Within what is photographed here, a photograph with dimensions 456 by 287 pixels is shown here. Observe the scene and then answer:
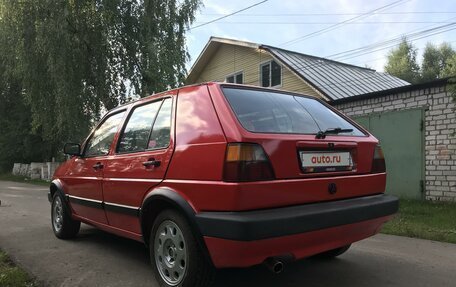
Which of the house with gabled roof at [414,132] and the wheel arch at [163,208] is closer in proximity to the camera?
the wheel arch at [163,208]

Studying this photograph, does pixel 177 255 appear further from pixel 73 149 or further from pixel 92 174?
pixel 73 149

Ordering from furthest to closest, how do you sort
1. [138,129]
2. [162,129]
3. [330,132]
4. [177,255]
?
[138,129] → [162,129] → [330,132] → [177,255]

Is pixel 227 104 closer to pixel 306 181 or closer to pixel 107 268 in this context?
pixel 306 181

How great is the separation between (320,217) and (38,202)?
31.9ft

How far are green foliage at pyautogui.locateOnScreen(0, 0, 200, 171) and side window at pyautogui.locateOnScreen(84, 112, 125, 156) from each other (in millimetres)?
11294

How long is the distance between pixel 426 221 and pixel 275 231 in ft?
17.1

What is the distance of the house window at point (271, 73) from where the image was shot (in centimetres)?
1945

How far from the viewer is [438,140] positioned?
9.73m

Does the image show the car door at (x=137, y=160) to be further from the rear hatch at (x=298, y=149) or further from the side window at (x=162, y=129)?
the rear hatch at (x=298, y=149)

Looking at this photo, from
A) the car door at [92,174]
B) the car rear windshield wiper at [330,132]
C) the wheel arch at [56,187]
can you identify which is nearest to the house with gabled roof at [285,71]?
the wheel arch at [56,187]

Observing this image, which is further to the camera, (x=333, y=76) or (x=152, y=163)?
(x=333, y=76)

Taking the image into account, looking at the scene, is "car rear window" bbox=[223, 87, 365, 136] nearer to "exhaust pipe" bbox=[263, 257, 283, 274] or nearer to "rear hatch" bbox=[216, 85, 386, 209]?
"rear hatch" bbox=[216, 85, 386, 209]

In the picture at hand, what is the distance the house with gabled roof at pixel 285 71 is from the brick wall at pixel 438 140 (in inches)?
203

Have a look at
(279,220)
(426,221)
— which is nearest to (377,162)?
(279,220)
